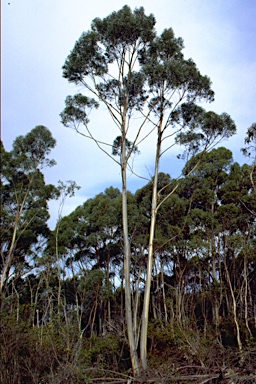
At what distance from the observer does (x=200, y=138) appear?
12867 millimetres

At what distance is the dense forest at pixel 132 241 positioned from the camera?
10.7m

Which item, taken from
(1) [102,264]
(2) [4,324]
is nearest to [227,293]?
(1) [102,264]

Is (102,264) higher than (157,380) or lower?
higher

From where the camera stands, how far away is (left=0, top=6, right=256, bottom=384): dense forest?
10664 mm

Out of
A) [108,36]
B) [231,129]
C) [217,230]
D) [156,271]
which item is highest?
[108,36]

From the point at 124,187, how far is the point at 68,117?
9.52 ft

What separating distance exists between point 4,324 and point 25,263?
10.5 meters

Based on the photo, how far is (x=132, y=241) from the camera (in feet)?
57.0

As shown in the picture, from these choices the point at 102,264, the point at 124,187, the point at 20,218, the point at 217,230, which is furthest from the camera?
the point at 102,264

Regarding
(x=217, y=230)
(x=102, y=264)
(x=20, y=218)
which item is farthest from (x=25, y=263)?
(x=217, y=230)

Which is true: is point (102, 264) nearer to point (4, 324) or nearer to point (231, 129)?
point (231, 129)

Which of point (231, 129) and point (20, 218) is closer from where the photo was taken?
point (231, 129)

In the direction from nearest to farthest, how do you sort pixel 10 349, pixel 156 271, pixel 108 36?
pixel 10 349 → pixel 108 36 → pixel 156 271

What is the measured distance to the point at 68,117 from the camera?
12172 mm
